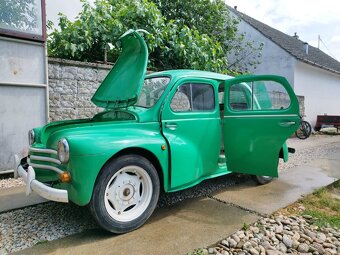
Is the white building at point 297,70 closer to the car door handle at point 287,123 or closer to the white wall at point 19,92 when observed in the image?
the car door handle at point 287,123

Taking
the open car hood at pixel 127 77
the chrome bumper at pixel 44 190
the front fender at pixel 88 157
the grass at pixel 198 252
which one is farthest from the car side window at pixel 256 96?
the chrome bumper at pixel 44 190

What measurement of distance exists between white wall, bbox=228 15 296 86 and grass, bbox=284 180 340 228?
31.9 ft

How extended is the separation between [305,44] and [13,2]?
16.9 m

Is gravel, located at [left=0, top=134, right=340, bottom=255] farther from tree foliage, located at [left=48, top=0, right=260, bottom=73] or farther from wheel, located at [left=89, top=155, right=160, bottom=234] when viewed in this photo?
tree foliage, located at [left=48, top=0, right=260, bottom=73]

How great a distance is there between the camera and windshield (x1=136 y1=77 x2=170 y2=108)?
3.51 meters

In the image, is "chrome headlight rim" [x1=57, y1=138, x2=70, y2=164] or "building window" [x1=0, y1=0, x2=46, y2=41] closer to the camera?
"chrome headlight rim" [x1=57, y1=138, x2=70, y2=164]

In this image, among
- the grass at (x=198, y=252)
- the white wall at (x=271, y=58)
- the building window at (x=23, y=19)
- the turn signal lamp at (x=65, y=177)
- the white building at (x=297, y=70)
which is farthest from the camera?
the white building at (x=297, y=70)

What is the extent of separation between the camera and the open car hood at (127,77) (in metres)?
3.37

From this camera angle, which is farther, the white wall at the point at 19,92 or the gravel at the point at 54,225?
the white wall at the point at 19,92

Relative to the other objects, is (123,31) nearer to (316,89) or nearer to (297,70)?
(297,70)

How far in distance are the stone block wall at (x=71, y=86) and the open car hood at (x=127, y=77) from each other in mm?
2049

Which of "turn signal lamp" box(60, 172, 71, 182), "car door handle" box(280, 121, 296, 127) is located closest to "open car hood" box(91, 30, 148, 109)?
"turn signal lamp" box(60, 172, 71, 182)

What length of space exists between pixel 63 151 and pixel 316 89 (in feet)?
50.9

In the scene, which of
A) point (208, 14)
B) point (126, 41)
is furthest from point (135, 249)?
point (208, 14)
